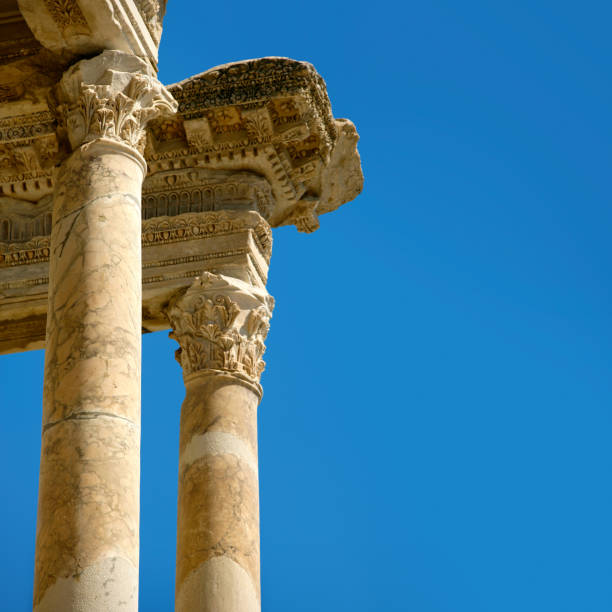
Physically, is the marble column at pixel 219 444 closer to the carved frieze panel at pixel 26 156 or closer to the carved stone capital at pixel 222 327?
the carved stone capital at pixel 222 327

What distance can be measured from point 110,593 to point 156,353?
264 ft

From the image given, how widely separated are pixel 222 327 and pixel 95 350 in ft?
26.2

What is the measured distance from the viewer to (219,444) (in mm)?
23734

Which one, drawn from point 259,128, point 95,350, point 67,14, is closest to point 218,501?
point 95,350

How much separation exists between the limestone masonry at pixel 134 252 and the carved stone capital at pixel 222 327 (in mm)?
39

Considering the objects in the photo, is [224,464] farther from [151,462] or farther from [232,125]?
[151,462]

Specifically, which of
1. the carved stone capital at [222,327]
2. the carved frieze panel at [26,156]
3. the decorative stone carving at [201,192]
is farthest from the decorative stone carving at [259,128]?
the carved stone capital at [222,327]

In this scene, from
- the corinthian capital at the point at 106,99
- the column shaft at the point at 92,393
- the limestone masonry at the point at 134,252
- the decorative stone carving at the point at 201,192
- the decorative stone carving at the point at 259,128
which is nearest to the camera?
the column shaft at the point at 92,393

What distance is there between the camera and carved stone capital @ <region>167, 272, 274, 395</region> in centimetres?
2461

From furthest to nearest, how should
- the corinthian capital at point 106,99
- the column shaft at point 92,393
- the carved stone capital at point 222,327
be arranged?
the carved stone capital at point 222,327 → the corinthian capital at point 106,99 → the column shaft at point 92,393

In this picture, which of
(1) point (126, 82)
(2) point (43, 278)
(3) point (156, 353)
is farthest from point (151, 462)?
(1) point (126, 82)

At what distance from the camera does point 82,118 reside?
19125 millimetres

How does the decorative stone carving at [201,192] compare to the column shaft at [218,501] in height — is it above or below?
above

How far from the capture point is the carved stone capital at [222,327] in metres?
24.6
